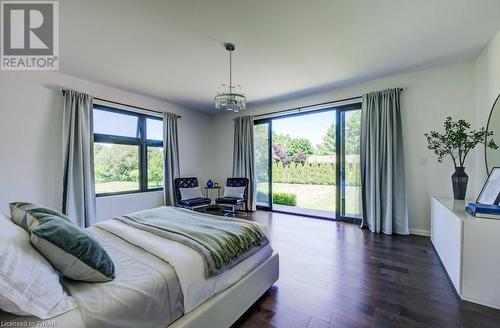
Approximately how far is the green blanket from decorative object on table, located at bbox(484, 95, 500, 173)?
2.76 metres

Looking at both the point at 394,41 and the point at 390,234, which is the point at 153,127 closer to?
the point at 394,41

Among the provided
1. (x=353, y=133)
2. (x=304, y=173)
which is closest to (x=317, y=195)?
(x=304, y=173)

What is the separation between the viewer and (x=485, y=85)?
2.74 meters

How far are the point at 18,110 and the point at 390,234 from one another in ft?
19.3

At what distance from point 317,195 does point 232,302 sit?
3.98 m

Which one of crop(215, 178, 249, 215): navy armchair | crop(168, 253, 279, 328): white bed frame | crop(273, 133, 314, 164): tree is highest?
crop(273, 133, 314, 164): tree

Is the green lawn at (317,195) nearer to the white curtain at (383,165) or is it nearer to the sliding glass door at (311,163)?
the sliding glass door at (311,163)

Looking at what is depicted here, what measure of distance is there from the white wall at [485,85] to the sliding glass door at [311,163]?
1553mm

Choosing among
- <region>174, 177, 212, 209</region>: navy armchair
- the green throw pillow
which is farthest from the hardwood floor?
<region>174, 177, 212, 209</region>: navy armchair

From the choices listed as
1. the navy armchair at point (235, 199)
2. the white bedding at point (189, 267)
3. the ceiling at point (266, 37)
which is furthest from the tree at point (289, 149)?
the white bedding at point (189, 267)

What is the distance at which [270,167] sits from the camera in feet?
17.1

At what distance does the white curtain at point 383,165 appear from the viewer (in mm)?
3471

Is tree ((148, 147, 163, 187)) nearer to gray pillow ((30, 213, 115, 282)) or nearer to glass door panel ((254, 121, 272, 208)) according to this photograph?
glass door panel ((254, 121, 272, 208))

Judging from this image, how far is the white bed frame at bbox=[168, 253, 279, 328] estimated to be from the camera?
1265 mm
